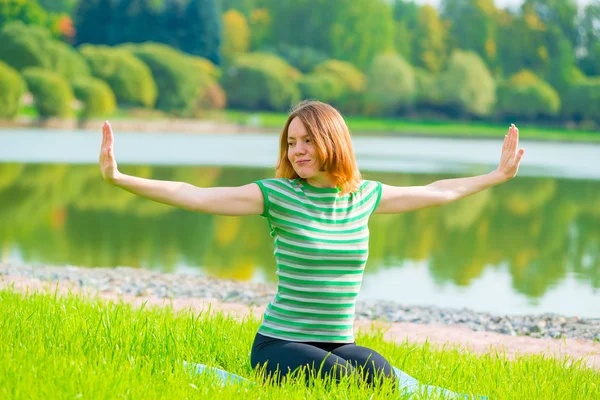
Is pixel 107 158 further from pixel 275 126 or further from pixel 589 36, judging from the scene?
pixel 589 36

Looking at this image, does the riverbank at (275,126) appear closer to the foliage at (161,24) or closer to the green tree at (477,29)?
the foliage at (161,24)

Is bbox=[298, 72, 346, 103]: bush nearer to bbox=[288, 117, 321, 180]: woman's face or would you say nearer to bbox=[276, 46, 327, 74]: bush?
bbox=[276, 46, 327, 74]: bush

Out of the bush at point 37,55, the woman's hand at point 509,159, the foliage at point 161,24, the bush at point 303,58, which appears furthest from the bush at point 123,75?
the woman's hand at point 509,159

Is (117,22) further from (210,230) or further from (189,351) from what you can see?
(189,351)

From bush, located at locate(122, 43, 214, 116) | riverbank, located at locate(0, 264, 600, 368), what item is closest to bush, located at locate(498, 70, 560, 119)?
bush, located at locate(122, 43, 214, 116)

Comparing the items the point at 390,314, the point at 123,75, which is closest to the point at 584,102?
the point at 123,75

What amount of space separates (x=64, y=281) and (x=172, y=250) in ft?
16.6

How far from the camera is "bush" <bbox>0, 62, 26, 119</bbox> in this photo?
175 ft

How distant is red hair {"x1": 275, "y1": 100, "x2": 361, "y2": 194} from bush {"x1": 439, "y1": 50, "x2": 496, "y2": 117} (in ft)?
258

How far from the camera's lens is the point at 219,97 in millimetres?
75562

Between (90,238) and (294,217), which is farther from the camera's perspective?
(90,238)

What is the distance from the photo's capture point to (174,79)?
226 ft

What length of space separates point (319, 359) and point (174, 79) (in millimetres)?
66303

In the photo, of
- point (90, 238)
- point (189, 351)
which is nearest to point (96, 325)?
point (189, 351)
